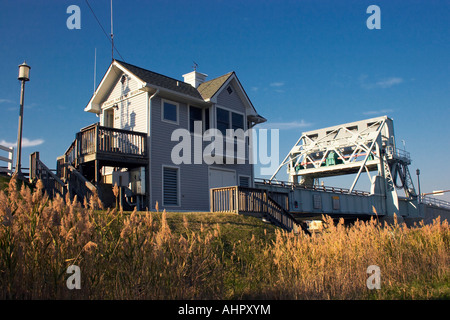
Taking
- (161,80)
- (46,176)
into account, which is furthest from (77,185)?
(161,80)

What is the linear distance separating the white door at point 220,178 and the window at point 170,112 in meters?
3.47

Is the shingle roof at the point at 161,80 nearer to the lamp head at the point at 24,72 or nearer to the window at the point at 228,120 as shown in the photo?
the window at the point at 228,120

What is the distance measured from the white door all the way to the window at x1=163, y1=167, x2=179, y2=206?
2.44 metres

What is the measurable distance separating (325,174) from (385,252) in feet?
149

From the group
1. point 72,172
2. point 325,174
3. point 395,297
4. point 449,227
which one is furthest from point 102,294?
point 325,174

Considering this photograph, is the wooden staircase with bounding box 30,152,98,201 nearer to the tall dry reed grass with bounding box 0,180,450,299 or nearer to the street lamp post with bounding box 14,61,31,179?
the street lamp post with bounding box 14,61,31,179

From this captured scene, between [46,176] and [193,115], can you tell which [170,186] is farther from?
[46,176]

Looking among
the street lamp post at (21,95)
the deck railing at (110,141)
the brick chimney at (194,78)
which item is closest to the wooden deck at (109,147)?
the deck railing at (110,141)

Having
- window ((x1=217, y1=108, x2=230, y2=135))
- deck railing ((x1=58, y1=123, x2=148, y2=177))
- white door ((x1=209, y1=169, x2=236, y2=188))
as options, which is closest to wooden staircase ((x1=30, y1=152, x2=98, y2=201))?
deck railing ((x1=58, y1=123, x2=148, y2=177))

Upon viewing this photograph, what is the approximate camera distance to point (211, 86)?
2419 cm

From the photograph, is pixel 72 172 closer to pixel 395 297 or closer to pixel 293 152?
pixel 395 297

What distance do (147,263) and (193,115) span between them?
17475 millimetres
